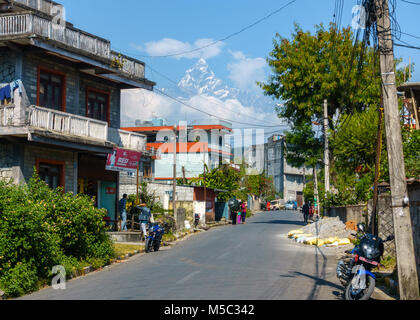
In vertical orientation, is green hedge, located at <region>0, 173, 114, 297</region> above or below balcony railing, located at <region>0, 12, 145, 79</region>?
below

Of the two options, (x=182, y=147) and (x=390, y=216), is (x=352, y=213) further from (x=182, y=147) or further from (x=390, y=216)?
(x=182, y=147)

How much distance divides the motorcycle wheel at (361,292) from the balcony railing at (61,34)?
1587 centimetres

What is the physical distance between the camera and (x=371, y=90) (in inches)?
1510

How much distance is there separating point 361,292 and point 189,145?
5943 cm

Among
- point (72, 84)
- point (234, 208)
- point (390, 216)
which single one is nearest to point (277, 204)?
point (234, 208)

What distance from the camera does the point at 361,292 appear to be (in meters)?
9.34

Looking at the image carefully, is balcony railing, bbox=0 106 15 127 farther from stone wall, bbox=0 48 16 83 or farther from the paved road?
the paved road

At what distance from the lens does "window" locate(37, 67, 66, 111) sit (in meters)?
21.8

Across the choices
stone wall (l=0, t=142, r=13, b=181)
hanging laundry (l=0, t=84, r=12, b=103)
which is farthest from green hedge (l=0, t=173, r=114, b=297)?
hanging laundry (l=0, t=84, r=12, b=103)

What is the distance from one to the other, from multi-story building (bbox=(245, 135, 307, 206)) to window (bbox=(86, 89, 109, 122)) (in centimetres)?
7206

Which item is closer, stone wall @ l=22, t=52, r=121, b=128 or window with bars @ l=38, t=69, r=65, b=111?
stone wall @ l=22, t=52, r=121, b=128

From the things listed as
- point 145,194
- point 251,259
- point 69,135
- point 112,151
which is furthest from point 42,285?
point 145,194

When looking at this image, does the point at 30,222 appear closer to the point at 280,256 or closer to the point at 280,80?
the point at 280,256
